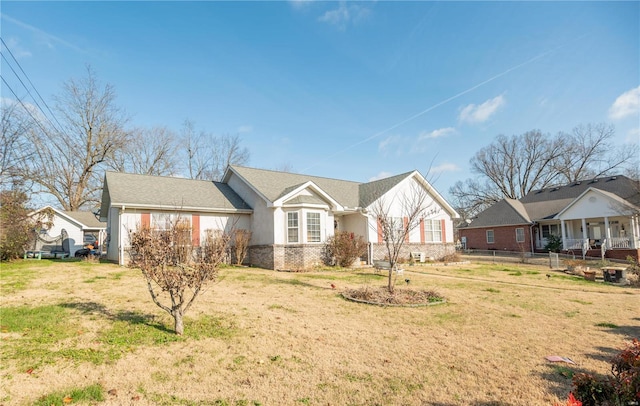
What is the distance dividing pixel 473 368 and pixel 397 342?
54.7 inches

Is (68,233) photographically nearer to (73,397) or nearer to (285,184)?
(285,184)

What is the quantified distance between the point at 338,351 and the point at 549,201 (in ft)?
114

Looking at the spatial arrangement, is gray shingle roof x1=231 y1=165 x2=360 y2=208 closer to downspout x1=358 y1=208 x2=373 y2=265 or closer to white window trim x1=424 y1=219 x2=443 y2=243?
downspout x1=358 y1=208 x2=373 y2=265

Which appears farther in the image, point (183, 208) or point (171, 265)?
point (183, 208)

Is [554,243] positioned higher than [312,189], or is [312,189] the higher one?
[312,189]

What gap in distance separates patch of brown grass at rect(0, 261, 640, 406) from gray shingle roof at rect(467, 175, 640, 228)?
2392 cm

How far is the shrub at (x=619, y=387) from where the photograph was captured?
3133 mm

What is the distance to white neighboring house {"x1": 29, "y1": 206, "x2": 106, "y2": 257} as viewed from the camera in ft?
85.4

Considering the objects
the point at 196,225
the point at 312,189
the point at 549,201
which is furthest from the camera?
the point at 549,201

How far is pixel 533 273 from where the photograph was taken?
17375 millimetres

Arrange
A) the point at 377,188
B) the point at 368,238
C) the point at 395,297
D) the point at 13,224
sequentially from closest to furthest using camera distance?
1. the point at 395,297
2. the point at 13,224
3. the point at 368,238
4. the point at 377,188

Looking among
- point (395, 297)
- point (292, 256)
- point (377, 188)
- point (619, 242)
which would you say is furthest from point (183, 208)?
point (619, 242)

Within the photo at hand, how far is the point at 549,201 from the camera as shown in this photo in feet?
107

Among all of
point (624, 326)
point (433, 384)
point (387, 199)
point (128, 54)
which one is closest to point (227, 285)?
point (433, 384)
